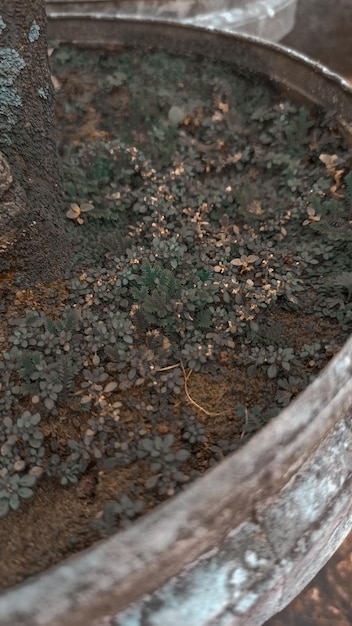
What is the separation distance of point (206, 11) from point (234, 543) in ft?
10.7

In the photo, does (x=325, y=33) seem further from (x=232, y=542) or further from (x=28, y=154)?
(x=232, y=542)

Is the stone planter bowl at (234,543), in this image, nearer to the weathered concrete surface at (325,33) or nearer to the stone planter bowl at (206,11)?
the stone planter bowl at (206,11)

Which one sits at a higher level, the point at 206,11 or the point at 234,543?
the point at 206,11

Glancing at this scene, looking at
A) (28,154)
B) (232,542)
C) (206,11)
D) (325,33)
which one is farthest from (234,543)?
(325,33)

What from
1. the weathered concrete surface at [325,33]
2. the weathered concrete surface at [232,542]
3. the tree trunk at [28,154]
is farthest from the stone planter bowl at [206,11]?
the weathered concrete surface at [232,542]

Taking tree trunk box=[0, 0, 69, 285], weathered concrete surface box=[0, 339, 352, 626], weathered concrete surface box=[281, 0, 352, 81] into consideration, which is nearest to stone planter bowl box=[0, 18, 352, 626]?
weathered concrete surface box=[0, 339, 352, 626]

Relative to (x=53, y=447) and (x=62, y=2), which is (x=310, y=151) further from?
(x=62, y=2)

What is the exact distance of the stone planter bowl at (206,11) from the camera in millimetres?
3281

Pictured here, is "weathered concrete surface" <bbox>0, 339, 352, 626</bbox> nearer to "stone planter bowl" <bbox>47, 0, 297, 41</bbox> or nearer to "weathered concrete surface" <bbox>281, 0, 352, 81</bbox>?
"stone planter bowl" <bbox>47, 0, 297, 41</bbox>

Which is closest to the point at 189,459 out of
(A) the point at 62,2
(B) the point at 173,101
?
(B) the point at 173,101

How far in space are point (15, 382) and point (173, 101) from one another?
149cm

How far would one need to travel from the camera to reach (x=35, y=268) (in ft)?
5.89

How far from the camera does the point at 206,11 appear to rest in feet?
11.3

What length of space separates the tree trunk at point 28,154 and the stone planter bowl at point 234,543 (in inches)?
39.3
